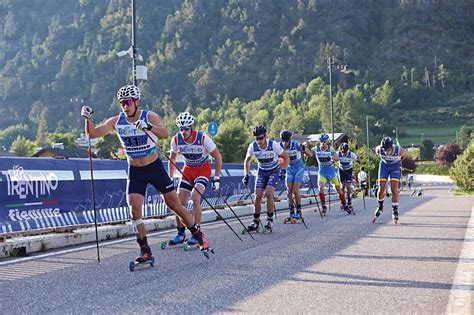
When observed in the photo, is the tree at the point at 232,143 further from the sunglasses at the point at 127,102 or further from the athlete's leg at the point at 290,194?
the sunglasses at the point at 127,102

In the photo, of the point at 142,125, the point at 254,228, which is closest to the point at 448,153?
the point at 254,228

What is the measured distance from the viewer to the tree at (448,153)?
131125mm

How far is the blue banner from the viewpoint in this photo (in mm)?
10938

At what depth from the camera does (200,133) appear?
10000 millimetres

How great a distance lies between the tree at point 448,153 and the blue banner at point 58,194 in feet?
410

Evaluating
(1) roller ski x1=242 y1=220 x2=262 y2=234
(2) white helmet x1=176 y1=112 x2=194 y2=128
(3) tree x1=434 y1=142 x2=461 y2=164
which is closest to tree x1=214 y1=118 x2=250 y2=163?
(3) tree x1=434 y1=142 x2=461 y2=164

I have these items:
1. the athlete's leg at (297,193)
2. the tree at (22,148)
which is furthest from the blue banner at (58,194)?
the tree at (22,148)

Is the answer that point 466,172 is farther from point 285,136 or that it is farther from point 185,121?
point 185,121

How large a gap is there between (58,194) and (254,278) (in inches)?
258

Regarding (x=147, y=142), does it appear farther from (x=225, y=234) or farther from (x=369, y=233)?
(x=369, y=233)

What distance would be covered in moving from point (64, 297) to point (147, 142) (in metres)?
2.53

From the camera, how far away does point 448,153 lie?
5236 inches

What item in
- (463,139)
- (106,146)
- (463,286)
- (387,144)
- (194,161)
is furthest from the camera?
(463,139)

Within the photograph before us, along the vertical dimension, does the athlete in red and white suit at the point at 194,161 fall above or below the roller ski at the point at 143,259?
above
